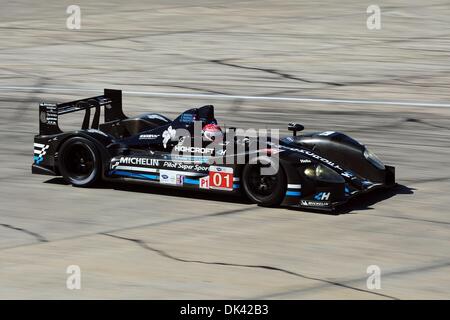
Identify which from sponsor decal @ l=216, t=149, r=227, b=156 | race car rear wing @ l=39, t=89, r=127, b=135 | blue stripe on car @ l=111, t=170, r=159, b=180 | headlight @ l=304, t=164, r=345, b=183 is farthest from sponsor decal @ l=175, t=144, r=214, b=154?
race car rear wing @ l=39, t=89, r=127, b=135

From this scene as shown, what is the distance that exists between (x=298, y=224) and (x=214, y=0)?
76.1ft

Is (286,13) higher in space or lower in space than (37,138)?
higher

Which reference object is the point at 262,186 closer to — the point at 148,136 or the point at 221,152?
the point at 221,152

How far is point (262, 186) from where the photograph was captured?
12977mm

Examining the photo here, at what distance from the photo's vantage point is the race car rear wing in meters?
14.5

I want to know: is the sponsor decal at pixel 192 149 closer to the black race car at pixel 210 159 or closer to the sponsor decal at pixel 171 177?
the black race car at pixel 210 159

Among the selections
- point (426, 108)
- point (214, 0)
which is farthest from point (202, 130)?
point (214, 0)

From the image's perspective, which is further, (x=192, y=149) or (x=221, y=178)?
(x=192, y=149)

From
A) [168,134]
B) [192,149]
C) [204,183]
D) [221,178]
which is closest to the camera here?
[221,178]

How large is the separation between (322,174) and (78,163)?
350 cm

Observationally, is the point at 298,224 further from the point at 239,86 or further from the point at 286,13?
the point at 286,13

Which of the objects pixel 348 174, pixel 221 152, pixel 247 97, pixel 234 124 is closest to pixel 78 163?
pixel 221 152

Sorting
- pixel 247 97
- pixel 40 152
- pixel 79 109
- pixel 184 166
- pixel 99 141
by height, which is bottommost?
pixel 184 166

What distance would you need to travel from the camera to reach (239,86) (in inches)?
880
